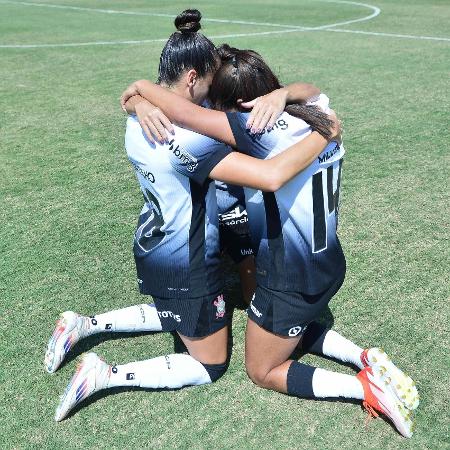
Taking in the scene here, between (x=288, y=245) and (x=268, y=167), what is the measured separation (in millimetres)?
482

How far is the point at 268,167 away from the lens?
2.76 m

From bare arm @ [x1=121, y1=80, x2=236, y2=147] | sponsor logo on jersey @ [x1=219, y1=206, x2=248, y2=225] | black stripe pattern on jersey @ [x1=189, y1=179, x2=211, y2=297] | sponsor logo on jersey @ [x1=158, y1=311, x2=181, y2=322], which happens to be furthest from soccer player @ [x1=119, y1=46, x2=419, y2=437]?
sponsor logo on jersey @ [x1=219, y1=206, x2=248, y2=225]

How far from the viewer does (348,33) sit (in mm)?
14414

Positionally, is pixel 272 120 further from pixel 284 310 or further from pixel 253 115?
pixel 284 310

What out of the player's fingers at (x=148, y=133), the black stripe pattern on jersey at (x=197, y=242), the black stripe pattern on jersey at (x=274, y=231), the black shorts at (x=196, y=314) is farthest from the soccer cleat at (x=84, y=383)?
the player's fingers at (x=148, y=133)

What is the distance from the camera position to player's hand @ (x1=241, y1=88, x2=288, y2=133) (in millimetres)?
2736

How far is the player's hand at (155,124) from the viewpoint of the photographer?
282cm

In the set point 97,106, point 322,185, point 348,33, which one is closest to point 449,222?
point 322,185

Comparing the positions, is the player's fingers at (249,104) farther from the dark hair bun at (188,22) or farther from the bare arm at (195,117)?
the dark hair bun at (188,22)

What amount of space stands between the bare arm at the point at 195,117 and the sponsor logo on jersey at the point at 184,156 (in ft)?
0.39

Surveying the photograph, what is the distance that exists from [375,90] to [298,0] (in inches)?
578

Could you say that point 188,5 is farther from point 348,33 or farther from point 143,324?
point 143,324

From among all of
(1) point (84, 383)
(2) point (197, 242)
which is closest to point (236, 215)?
(2) point (197, 242)

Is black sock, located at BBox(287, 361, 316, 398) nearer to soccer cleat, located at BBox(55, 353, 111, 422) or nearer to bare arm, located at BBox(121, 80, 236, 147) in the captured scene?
soccer cleat, located at BBox(55, 353, 111, 422)
